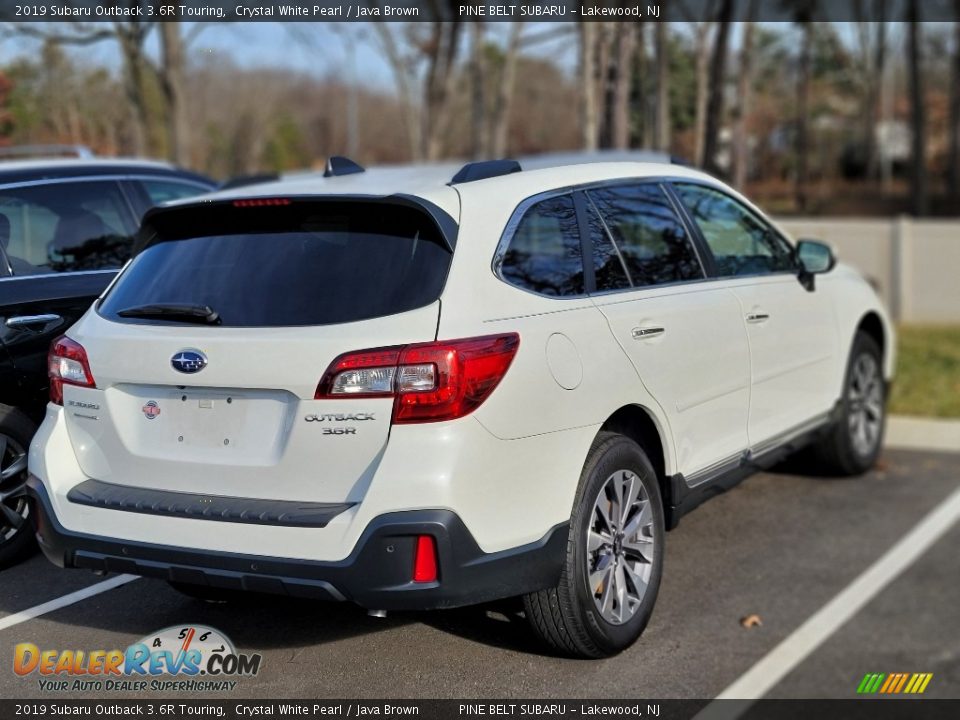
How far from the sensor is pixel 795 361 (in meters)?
5.83

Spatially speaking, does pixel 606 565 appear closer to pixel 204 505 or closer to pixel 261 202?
pixel 204 505

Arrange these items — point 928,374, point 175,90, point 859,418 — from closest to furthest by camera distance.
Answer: point 859,418 → point 928,374 → point 175,90

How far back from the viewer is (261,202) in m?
4.05

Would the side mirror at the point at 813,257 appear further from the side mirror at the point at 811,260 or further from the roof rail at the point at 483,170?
the roof rail at the point at 483,170

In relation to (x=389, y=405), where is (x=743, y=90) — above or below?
above

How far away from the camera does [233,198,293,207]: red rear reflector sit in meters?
3.99

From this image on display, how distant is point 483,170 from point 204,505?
5.30 ft

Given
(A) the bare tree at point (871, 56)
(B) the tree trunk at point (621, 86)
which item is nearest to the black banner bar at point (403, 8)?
(B) the tree trunk at point (621, 86)

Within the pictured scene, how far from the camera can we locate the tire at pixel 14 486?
4926mm

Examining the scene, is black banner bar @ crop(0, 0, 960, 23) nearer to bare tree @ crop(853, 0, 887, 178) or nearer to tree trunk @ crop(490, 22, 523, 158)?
tree trunk @ crop(490, 22, 523, 158)

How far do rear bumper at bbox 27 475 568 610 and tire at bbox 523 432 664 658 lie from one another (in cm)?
17

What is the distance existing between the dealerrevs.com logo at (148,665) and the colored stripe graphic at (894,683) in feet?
7.83

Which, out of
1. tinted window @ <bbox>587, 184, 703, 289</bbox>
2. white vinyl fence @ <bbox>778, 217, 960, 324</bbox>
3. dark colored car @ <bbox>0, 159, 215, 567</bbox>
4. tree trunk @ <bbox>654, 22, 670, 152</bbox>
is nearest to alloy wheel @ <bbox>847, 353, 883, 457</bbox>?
tinted window @ <bbox>587, 184, 703, 289</bbox>

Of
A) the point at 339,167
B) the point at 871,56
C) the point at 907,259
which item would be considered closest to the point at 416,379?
the point at 339,167
